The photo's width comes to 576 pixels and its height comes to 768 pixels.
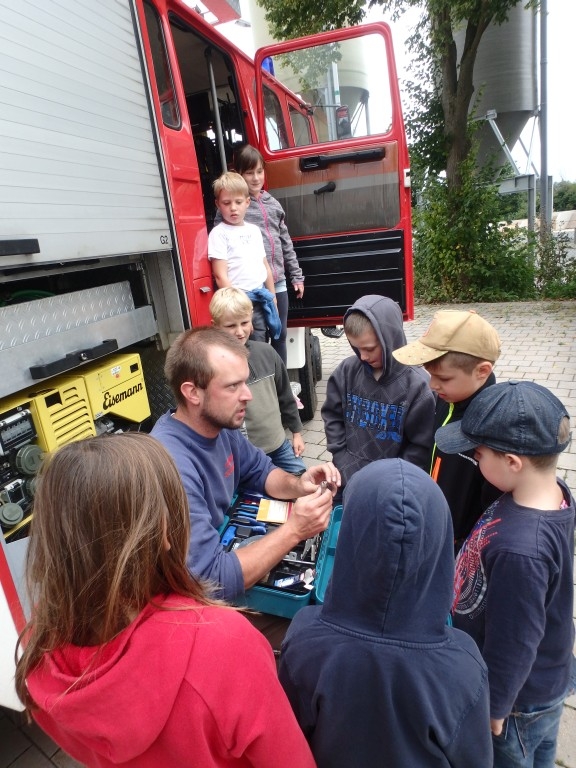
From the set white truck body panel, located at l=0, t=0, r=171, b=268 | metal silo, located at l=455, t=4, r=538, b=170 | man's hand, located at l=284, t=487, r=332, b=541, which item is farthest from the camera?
metal silo, located at l=455, t=4, r=538, b=170

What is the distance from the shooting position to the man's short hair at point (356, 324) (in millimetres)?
2211

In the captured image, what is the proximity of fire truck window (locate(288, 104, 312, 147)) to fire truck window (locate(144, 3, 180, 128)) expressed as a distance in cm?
224

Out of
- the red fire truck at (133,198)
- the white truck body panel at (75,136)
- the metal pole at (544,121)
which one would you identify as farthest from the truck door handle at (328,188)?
the metal pole at (544,121)

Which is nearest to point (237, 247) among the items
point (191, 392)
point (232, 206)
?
point (232, 206)

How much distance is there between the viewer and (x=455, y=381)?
182cm

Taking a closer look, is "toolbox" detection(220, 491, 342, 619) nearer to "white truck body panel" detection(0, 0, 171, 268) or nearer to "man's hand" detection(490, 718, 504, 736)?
Result: "man's hand" detection(490, 718, 504, 736)

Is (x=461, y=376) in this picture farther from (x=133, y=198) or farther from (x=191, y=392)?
(x=133, y=198)

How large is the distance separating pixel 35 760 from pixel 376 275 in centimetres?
350

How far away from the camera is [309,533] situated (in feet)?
5.30

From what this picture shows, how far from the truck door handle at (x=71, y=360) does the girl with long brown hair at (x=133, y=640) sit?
124cm

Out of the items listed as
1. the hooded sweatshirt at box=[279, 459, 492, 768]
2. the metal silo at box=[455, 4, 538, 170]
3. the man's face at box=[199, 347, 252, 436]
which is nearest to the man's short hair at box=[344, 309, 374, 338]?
the man's face at box=[199, 347, 252, 436]

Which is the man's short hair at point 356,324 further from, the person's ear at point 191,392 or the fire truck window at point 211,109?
the fire truck window at point 211,109

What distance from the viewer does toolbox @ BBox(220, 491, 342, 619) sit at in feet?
5.32

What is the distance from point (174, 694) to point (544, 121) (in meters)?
12.3
